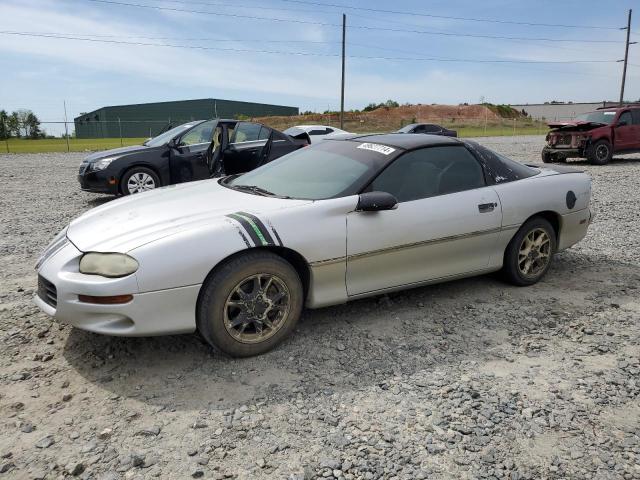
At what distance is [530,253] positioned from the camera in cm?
440

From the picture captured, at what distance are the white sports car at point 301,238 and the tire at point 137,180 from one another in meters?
4.52

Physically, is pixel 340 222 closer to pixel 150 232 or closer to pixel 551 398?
pixel 150 232

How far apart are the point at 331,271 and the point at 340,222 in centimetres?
33

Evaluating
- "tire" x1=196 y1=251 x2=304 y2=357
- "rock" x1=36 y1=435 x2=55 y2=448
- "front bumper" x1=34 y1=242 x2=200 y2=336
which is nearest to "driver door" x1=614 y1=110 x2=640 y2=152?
"tire" x1=196 y1=251 x2=304 y2=357

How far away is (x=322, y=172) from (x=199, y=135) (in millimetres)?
5330

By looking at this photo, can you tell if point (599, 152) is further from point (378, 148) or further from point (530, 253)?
point (378, 148)

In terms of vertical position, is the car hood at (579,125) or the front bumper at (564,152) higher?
the car hood at (579,125)

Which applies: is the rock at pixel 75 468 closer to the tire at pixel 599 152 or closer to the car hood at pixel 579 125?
the car hood at pixel 579 125

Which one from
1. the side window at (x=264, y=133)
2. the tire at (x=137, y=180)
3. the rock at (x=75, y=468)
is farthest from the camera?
the tire at (x=137, y=180)

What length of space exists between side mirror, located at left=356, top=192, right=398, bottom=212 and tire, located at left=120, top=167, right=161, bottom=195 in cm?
599

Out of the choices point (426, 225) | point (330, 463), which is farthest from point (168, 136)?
point (330, 463)

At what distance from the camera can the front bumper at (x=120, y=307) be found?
2.84 m

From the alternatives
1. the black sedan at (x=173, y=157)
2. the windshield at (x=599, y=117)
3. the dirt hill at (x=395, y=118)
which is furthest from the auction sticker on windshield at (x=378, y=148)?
the dirt hill at (x=395, y=118)

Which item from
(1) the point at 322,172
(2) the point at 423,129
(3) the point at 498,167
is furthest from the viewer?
(2) the point at 423,129
